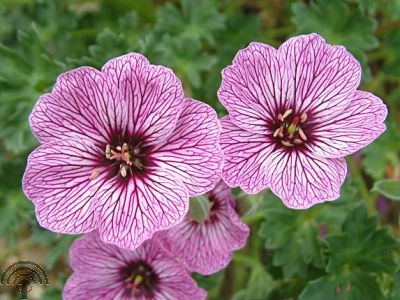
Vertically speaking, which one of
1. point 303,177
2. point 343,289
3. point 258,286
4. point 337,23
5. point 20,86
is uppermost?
point 337,23

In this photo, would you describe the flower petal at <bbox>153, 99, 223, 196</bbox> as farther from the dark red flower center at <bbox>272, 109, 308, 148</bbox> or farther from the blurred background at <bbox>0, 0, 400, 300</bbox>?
the blurred background at <bbox>0, 0, 400, 300</bbox>

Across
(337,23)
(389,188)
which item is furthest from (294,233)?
(337,23)

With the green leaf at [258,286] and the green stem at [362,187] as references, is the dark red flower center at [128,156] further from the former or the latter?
the green stem at [362,187]

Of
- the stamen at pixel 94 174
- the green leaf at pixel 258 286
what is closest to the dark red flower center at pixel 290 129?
the stamen at pixel 94 174

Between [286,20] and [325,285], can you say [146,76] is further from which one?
[286,20]

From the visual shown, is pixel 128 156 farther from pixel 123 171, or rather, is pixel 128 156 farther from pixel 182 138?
pixel 182 138

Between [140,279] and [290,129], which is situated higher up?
[290,129]

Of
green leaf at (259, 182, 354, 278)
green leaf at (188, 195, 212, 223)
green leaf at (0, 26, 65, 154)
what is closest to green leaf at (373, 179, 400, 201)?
green leaf at (259, 182, 354, 278)
